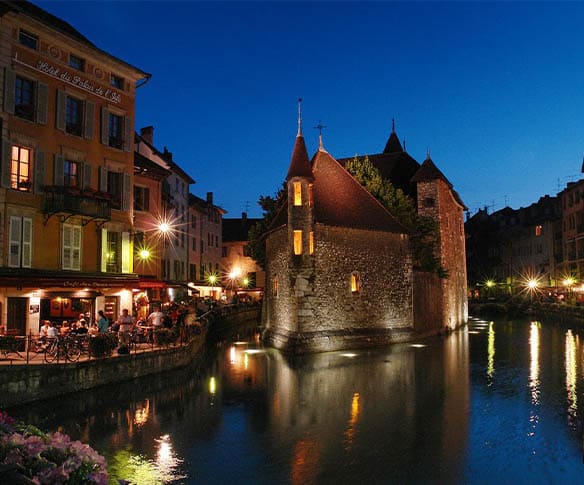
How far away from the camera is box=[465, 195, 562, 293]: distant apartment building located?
2438 inches

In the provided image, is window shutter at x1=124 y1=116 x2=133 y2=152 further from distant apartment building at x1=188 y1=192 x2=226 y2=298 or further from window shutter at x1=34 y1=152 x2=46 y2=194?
distant apartment building at x1=188 y1=192 x2=226 y2=298

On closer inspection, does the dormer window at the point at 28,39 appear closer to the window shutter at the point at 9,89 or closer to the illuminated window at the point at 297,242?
the window shutter at the point at 9,89

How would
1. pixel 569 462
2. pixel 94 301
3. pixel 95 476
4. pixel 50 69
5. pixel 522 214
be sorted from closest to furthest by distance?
pixel 95 476
pixel 569 462
pixel 50 69
pixel 94 301
pixel 522 214

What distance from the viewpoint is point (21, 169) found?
18906 mm

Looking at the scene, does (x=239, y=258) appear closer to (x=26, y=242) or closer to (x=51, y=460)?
(x=26, y=242)

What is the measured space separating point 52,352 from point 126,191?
10412mm

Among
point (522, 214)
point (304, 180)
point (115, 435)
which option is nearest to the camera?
point (115, 435)

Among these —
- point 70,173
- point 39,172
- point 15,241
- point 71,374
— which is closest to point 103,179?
point 70,173

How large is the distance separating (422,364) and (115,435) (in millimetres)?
13266

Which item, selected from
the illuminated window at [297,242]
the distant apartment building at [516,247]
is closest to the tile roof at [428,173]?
the illuminated window at [297,242]

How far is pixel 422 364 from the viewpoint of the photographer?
68.8 feet

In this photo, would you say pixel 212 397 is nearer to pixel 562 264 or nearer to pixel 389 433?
pixel 389 433

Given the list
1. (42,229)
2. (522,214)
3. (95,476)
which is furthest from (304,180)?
→ (522,214)

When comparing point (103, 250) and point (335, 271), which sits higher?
point (103, 250)
